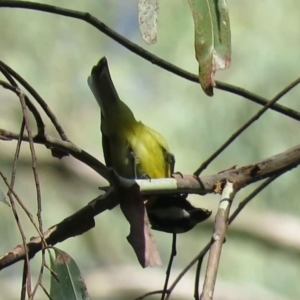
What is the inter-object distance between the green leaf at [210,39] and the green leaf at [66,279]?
35 cm

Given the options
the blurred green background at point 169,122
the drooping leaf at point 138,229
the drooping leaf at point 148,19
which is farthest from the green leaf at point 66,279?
the blurred green background at point 169,122

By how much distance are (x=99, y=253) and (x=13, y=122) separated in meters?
0.61

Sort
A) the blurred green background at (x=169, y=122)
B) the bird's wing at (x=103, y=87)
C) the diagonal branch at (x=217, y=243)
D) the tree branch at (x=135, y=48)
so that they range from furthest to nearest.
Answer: the blurred green background at (x=169, y=122) → the bird's wing at (x=103, y=87) → the tree branch at (x=135, y=48) → the diagonal branch at (x=217, y=243)

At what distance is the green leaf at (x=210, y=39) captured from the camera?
74cm

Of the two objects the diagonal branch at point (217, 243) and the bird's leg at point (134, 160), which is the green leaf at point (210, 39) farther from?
the bird's leg at point (134, 160)

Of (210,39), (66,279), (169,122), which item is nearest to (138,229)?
(66,279)

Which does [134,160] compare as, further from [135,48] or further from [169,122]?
[169,122]

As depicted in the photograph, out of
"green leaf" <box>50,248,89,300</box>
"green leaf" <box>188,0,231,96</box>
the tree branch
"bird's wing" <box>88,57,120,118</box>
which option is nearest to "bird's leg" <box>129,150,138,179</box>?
"bird's wing" <box>88,57,120,118</box>

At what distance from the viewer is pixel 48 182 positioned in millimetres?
2953

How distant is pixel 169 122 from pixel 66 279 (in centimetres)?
202

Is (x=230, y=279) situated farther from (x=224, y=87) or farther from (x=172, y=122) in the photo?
(x=224, y=87)

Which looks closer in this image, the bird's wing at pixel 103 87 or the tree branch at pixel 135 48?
the tree branch at pixel 135 48

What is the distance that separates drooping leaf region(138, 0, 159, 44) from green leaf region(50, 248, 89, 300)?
346mm

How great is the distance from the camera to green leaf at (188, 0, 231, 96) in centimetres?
74
